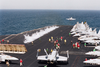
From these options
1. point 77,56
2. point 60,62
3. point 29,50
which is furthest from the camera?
point 29,50

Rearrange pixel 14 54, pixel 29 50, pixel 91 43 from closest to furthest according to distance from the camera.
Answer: pixel 14 54
pixel 29 50
pixel 91 43

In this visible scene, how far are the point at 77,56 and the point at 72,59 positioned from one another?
315 cm

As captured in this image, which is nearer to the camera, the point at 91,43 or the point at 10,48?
the point at 10,48

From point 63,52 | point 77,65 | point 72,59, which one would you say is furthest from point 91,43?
point 77,65

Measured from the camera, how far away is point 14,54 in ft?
149

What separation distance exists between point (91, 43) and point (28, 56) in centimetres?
2805

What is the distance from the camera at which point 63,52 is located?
46.4 meters

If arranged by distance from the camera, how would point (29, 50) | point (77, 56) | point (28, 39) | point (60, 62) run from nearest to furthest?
1. point (60, 62)
2. point (77, 56)
3. point (29, 50)
4. point (28, 39)

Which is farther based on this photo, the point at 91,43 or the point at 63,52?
the point at 91,43

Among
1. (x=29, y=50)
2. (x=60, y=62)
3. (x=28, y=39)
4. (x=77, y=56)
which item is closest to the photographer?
(x=60, y=62)

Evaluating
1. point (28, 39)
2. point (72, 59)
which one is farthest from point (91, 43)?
point (28, 39)

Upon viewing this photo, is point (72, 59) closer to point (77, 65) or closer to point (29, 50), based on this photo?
point (77, 65)

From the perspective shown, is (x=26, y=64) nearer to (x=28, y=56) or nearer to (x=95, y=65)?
(x=28, y=56)

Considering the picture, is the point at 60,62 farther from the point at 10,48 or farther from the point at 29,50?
the point at 10,48
